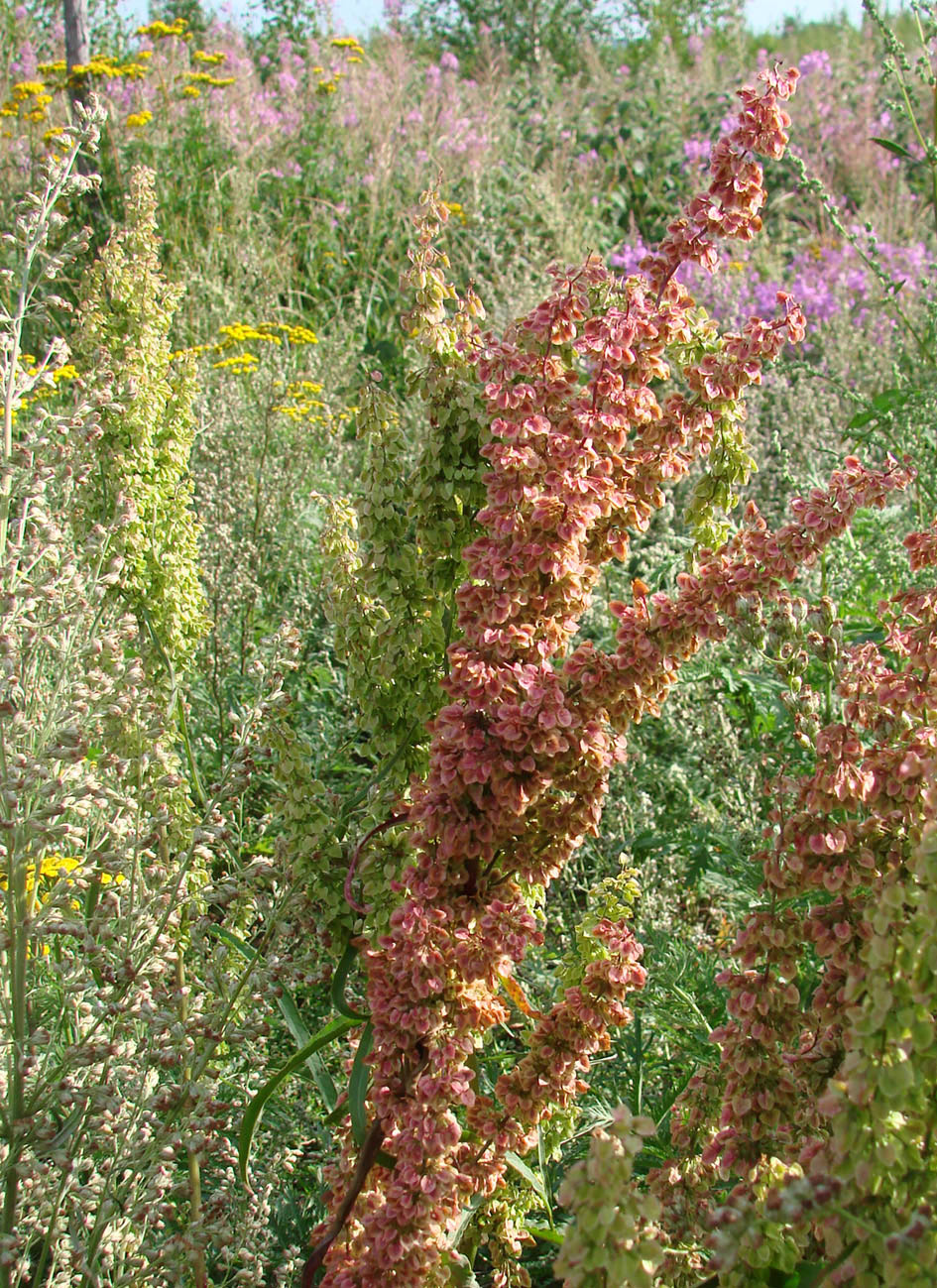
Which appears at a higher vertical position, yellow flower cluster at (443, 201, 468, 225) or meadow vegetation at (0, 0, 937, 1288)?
yellow flower cluster at (443, 201, 468, 225)

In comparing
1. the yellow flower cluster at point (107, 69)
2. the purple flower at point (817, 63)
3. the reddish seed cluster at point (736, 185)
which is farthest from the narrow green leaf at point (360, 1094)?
the purple flower at point (817, 63)

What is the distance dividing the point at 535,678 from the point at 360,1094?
21.8 inches

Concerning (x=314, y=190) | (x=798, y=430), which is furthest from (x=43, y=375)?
(x=314, y=190)

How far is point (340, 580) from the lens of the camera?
1.66 metres

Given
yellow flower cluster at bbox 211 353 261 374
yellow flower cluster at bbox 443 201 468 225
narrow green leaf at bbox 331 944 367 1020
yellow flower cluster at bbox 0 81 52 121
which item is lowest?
narrow green leaf at bbox 331 944 367 1020

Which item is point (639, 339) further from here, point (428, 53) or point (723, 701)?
point (428, 53)

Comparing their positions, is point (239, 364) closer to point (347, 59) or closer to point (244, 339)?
point (244, 339)

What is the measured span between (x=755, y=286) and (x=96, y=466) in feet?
17.7

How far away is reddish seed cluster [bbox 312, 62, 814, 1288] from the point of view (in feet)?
4.07

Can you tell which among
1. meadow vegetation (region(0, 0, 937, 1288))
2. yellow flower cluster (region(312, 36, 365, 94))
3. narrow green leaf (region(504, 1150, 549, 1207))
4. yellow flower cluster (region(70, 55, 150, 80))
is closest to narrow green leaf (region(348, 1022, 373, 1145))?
meadow vegetation (region(0, 0, 937, 1288))

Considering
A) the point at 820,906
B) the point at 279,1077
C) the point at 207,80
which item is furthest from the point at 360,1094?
the point at 207,80

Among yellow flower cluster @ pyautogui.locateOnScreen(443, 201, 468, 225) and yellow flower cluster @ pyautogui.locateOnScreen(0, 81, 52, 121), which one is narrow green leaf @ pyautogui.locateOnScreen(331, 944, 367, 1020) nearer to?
yellow flower cluster @ pyautogui.locateOnScreen(443, 201, 468, 225)

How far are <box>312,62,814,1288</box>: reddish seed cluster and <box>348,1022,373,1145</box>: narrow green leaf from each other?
0.06 m

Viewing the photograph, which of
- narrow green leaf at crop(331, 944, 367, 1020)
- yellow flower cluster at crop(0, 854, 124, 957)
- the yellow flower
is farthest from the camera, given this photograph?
the yellow flower
